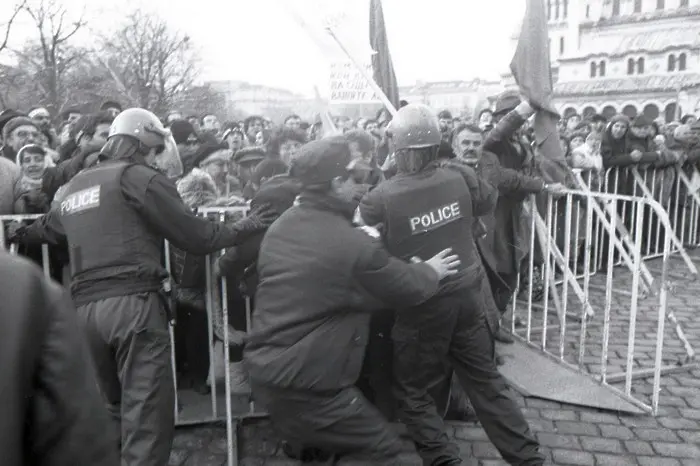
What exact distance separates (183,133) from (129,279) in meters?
4.45

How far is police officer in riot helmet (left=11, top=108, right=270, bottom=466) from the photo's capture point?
347cm

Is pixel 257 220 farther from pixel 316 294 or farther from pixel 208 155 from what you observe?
pixel 208 155

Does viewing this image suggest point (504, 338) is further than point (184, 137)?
No

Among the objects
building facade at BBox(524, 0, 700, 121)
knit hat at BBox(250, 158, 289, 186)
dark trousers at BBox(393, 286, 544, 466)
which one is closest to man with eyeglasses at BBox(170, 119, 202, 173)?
Answer: knit hat at BBox(250, 158, 289, 186)

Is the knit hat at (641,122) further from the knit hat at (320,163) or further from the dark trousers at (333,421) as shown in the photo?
the dark trousers at (333,421)

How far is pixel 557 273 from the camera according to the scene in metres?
8.85

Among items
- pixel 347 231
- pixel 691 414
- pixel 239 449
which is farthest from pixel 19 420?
pixel 691 414

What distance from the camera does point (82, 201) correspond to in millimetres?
3545

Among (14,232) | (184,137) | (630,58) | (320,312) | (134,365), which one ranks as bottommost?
(134,365)

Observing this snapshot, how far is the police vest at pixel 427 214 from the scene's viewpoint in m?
3.88

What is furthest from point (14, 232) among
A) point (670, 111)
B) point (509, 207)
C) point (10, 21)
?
point (670, 111)

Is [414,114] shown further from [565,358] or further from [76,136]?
[76,136]

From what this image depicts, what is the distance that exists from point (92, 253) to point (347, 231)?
1.37m

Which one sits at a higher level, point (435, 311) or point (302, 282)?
point (302, 282)
